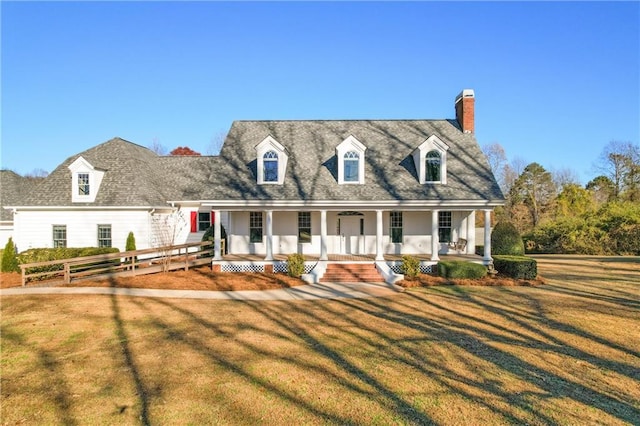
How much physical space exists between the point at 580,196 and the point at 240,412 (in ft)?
157

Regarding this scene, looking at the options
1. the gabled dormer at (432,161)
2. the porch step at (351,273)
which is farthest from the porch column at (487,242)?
the porch step at (351,273)

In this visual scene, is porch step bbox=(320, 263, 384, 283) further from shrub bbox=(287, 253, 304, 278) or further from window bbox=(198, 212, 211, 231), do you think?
window bbox=(198, 212, 211, 231)

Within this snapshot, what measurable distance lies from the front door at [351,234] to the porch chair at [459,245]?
17.3 ft

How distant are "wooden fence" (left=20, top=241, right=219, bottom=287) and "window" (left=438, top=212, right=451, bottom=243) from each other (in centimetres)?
1337

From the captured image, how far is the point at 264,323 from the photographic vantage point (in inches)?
394

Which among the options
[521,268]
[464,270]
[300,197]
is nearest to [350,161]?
[300,197]

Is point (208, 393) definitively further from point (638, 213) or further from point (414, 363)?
point (638, 213)

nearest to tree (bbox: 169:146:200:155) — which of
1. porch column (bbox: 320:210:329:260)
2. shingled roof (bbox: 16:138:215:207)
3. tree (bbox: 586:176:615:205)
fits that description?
shingled roof (bbox: 16:138:215:207)

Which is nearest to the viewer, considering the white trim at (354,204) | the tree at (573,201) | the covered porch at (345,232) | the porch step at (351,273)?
the porch step at (351,273)

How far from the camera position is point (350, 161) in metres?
19.3

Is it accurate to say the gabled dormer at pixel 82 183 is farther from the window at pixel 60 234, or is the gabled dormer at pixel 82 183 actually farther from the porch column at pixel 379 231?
the porch column at pixel 379 231

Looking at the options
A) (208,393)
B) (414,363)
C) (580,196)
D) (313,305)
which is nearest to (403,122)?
(313,305)

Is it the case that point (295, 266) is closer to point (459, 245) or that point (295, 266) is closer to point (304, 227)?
point (304, 227)

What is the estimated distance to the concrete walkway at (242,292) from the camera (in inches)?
530
